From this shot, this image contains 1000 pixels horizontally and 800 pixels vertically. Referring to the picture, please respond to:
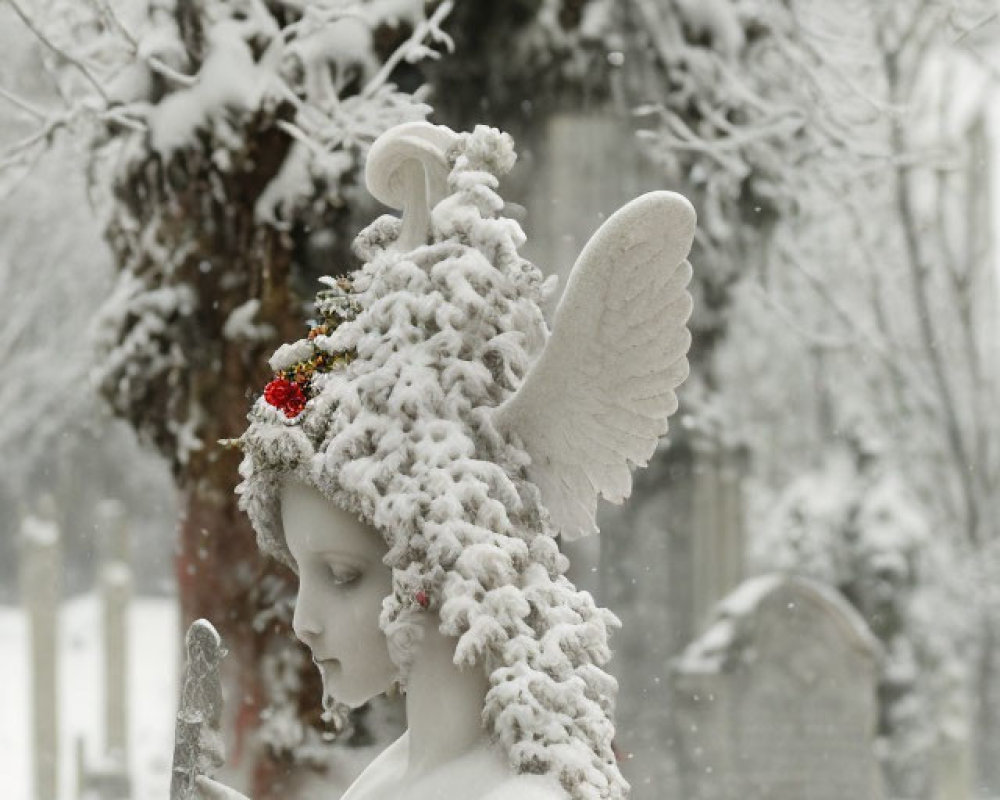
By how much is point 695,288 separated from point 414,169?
518 centimetres

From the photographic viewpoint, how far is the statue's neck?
102 inches

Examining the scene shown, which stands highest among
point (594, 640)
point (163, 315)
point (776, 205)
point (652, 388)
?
point (652, 388)

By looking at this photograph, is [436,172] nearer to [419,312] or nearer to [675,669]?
[419,312]

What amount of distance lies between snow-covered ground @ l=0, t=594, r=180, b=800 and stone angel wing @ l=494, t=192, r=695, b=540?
8.52m

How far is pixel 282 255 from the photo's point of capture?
22.0ft

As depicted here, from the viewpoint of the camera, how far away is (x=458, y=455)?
2582 millimetres

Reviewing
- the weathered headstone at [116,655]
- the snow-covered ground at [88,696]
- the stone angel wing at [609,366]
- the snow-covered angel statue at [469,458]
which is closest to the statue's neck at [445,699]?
the snow-covered angel statue at [469,458]

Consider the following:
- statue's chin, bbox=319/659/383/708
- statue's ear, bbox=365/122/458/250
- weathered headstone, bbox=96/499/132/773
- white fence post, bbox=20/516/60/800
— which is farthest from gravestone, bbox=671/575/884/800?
statue's ear, bbox=365/122/458/250

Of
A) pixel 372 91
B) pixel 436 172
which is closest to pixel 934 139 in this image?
pixel 372 91

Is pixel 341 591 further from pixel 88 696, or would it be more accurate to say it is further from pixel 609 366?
pixel 88 696

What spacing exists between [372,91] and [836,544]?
6.90 metres

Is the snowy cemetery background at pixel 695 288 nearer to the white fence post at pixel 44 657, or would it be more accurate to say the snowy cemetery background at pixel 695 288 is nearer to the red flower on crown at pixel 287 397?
the white fence post at pixel 44 657

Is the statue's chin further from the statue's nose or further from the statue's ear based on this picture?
the statue's ear

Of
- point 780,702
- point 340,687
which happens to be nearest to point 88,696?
point 780,702
